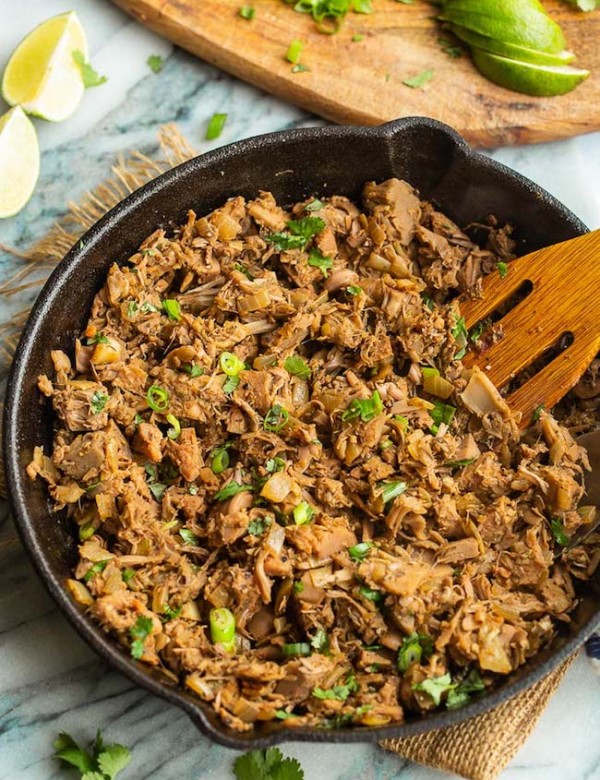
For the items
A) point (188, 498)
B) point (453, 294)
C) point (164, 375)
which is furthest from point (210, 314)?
point (453, 294)

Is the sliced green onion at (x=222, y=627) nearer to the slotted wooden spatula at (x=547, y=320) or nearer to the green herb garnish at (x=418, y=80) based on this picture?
the slotted wooden spatula at (x=547, y=320)

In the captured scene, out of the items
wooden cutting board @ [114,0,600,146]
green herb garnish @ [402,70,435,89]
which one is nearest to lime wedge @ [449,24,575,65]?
wooden cutting board @ [114,0,600,146]

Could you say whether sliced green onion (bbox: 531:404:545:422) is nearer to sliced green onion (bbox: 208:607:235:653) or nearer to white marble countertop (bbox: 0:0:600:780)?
white marble countertop (bbox: 0:0:600:780)

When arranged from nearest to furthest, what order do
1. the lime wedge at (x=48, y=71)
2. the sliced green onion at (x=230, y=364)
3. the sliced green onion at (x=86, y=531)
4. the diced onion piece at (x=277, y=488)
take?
the diced onion piece at (x=277, y=488) < the sliced green onion at (x=86, y=531) < the sliced green onion at (x=230, y=364) < the lime wedge at (x=48, y=71)

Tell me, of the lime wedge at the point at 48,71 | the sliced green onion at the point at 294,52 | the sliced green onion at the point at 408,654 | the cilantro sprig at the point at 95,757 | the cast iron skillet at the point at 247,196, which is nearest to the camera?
the cast iron skillet at the point at 247,196

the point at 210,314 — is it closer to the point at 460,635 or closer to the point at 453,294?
the point at 453,294

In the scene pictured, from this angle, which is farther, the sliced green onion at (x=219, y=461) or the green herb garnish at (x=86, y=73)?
the green herb garnish at (x=86, y=73)

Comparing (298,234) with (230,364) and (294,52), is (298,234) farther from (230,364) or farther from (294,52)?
(294,52)

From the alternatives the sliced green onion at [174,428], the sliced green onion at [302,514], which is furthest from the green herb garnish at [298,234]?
the sliced green onion at [302,514]
